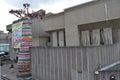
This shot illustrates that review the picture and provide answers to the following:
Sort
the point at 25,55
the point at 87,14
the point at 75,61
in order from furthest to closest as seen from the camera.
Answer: the point at 25,55 < the point at 87,14 < the point at 75,61

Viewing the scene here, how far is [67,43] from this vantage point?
814 inches

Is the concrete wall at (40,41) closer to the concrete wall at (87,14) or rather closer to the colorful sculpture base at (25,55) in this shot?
the concrete wall at (87,14)

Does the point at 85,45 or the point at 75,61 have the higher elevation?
the point at 85,45

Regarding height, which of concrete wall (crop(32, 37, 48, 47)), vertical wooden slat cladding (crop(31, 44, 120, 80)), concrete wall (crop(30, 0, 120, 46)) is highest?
concrete wall (crop(30, 0, 120, 46))

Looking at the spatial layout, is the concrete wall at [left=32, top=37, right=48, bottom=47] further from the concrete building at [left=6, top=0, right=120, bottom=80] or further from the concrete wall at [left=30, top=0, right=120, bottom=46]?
the concrete building at [left=6, top=0, right=120, bottom=80]

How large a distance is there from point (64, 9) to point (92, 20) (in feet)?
13.5

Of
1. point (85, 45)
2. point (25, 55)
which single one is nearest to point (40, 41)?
point (25, 55)

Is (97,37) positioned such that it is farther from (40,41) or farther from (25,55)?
(40,41)

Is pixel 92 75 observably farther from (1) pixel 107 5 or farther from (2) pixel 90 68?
(1) pixel 107 5

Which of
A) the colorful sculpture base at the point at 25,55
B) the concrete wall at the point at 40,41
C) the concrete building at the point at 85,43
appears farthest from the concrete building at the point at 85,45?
the concrete wall at the point at 40,41

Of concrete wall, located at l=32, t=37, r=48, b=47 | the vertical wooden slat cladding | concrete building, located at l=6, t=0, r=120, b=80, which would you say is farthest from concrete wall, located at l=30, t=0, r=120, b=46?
concrete wall, located at l=32, t=37, r=48, b=47

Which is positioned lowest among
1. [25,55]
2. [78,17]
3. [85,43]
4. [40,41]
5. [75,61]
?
[75,61]

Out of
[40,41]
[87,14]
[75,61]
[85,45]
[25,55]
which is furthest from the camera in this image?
[40,41]

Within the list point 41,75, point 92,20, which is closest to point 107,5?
point 92,20
